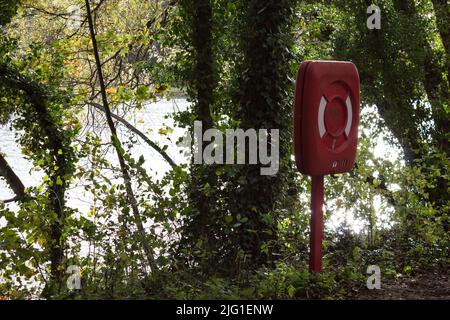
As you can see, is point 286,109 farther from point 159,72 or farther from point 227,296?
point 159,72

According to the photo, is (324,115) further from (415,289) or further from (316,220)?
(415,289)

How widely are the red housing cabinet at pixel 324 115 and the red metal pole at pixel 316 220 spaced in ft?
0.38

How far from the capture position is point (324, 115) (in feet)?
14.3

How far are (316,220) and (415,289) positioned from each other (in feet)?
3.35

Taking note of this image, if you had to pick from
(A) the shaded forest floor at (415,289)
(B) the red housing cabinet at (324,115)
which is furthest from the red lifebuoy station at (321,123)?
(A) the shaded forest floor at (415,289)

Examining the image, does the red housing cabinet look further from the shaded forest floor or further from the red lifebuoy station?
the shaded forest floor

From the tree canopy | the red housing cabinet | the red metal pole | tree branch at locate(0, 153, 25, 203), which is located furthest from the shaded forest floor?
tree branch at locate(0, 153, 25, 203)

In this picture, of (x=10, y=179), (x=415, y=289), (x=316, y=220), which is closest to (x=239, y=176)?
(x=316, y=220)

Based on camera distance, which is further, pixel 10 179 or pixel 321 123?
pixel 10 179

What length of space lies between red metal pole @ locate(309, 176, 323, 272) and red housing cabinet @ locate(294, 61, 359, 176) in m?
0.11

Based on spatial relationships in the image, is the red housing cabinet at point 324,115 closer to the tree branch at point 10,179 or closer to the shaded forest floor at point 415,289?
the shaded forest floor at point 415,289

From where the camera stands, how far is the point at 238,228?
6.53 metres

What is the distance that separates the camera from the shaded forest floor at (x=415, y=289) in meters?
4.55

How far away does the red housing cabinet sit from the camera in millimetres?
4281
